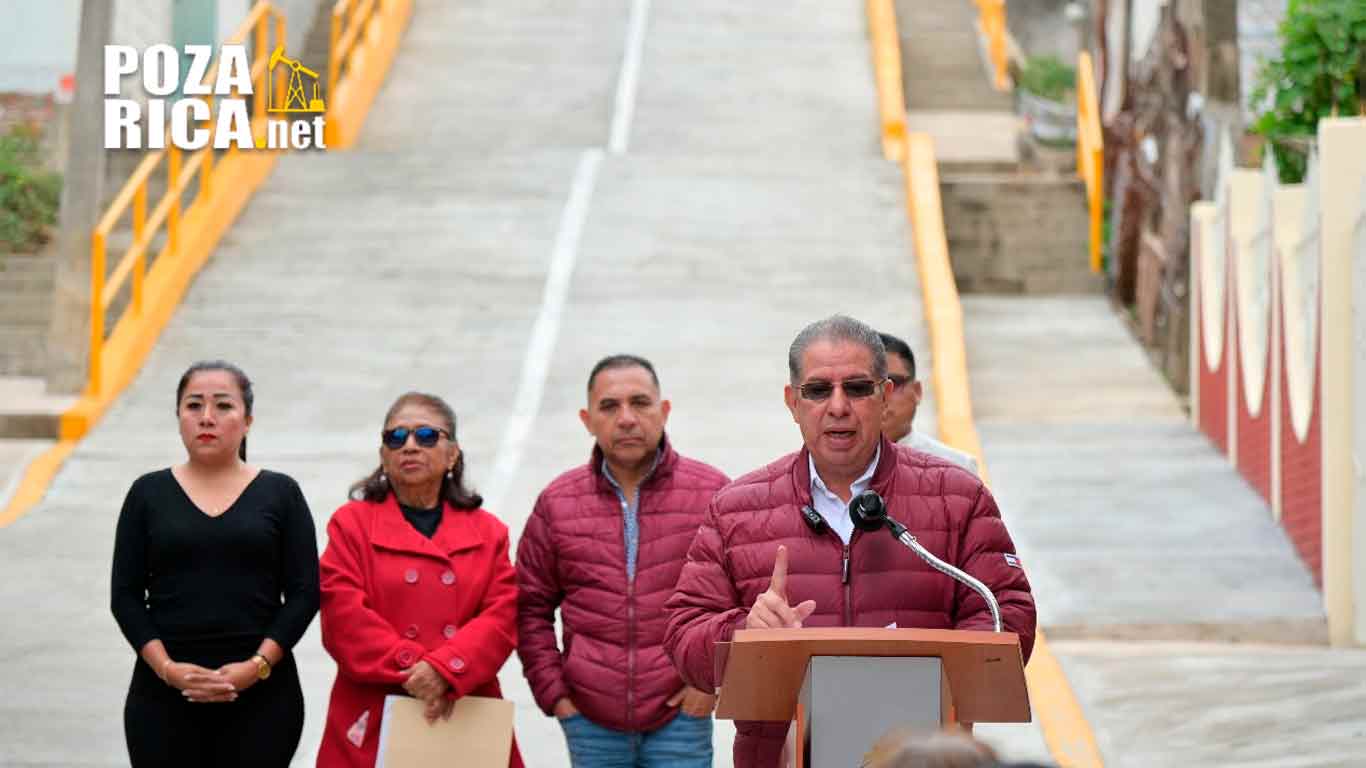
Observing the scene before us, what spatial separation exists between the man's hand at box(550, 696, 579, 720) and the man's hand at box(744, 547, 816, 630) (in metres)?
1.93

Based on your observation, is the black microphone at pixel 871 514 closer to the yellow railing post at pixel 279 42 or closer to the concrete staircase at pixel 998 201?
the yellow railing post at pixel 279 42

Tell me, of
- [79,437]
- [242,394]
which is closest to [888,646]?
[242,394]

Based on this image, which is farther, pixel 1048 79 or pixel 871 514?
pixel 1048 79

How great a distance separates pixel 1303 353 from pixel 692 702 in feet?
21.6

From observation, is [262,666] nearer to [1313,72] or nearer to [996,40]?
[1313,72]

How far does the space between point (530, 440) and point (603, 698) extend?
7231mm

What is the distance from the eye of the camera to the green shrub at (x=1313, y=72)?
13.9 m

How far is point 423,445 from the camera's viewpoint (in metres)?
6.09

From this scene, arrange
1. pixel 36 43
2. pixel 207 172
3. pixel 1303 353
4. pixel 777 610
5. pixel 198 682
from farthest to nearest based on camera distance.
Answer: pixel 36 43, pixel 207 172, pixel 1303 353, pixel 198 682, pixel 777 610

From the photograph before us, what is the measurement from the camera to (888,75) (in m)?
22.2

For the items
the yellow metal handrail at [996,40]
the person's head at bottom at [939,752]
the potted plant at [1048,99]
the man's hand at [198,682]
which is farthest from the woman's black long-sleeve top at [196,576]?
the potted plant at [1048,99]

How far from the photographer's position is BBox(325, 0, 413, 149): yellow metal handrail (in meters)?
20.9

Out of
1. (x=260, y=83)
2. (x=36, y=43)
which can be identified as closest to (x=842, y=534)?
(x=260, y=83)

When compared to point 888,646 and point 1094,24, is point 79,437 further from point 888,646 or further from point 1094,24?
point 1094,24
